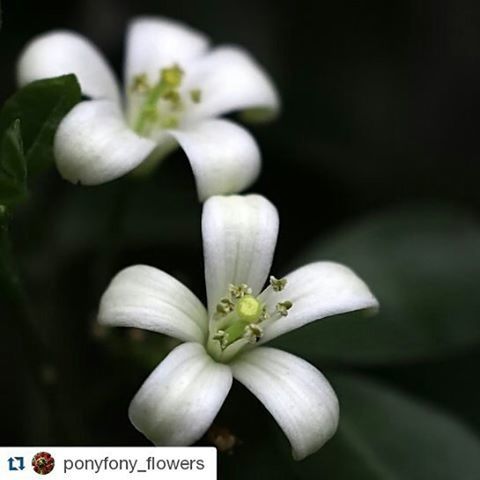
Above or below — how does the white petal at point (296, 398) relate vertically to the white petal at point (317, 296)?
below

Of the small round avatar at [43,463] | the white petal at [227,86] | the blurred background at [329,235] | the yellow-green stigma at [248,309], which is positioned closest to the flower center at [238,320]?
the yellow-green stigma at [248,309]

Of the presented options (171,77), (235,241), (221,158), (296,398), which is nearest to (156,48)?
(171,77)

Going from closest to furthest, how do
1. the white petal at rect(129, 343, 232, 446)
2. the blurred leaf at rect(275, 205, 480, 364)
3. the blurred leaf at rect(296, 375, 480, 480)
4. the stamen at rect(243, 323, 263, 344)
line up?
the white petal at rect(129, 343, 232, 446)
the stamen at rect(243, 323, 263, 344)
the blurred leaf at rect(296, 375, 480, 480)
the blurred leaf at rect(275, 205, 480, 364)

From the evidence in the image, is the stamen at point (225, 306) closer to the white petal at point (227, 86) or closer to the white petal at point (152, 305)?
the white petal at point (152, 305)

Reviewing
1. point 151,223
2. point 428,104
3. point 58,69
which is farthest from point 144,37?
point 428,104

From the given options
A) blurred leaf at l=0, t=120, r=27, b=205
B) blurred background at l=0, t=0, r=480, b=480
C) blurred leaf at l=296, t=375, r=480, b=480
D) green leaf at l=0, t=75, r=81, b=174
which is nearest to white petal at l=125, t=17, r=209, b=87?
blurred background at l=0, t=0, r=480, b=480

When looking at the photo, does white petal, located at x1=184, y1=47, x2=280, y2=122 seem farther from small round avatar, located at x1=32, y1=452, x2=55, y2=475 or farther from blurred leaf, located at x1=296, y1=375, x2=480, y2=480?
small round avatar, located at x1=32, y1=452, x2=55, y2=475
